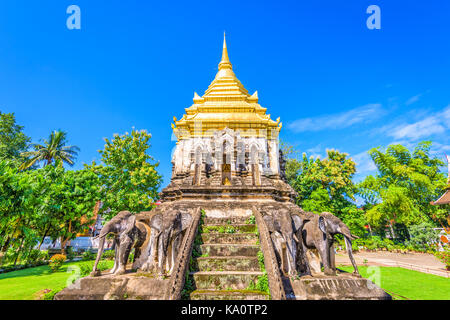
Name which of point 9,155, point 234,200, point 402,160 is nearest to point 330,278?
point 234,200

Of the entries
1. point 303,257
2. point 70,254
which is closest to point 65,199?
point 70,254

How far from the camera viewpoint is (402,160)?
86.8 ft

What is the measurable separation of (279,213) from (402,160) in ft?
93.8

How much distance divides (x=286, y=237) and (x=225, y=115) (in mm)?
11334

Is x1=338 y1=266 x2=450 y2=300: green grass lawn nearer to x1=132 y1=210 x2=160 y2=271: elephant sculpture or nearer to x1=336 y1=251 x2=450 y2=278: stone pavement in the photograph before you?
x1=336 y1=251 x2=450 y2=278: stone pavement

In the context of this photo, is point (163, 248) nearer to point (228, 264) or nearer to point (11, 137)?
point (228, 264)

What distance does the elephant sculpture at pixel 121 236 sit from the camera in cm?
607

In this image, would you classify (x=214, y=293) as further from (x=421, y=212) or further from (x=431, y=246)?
(x=421, y=212)

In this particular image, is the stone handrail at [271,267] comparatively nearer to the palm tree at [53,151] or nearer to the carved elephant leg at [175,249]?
the carved elephant leg at [175,249]

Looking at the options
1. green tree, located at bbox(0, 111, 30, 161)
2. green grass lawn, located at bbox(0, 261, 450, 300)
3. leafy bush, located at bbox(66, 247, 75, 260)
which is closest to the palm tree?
green tree, located at bbox(0, 111, 30, 161)

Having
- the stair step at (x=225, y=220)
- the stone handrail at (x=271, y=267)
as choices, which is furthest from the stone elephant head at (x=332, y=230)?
the stair step at (x=225, y=220)

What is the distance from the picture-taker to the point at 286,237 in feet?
19.1

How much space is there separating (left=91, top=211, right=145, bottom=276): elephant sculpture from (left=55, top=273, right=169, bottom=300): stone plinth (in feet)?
1.52

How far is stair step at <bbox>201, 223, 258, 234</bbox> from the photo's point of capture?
7.93 m
